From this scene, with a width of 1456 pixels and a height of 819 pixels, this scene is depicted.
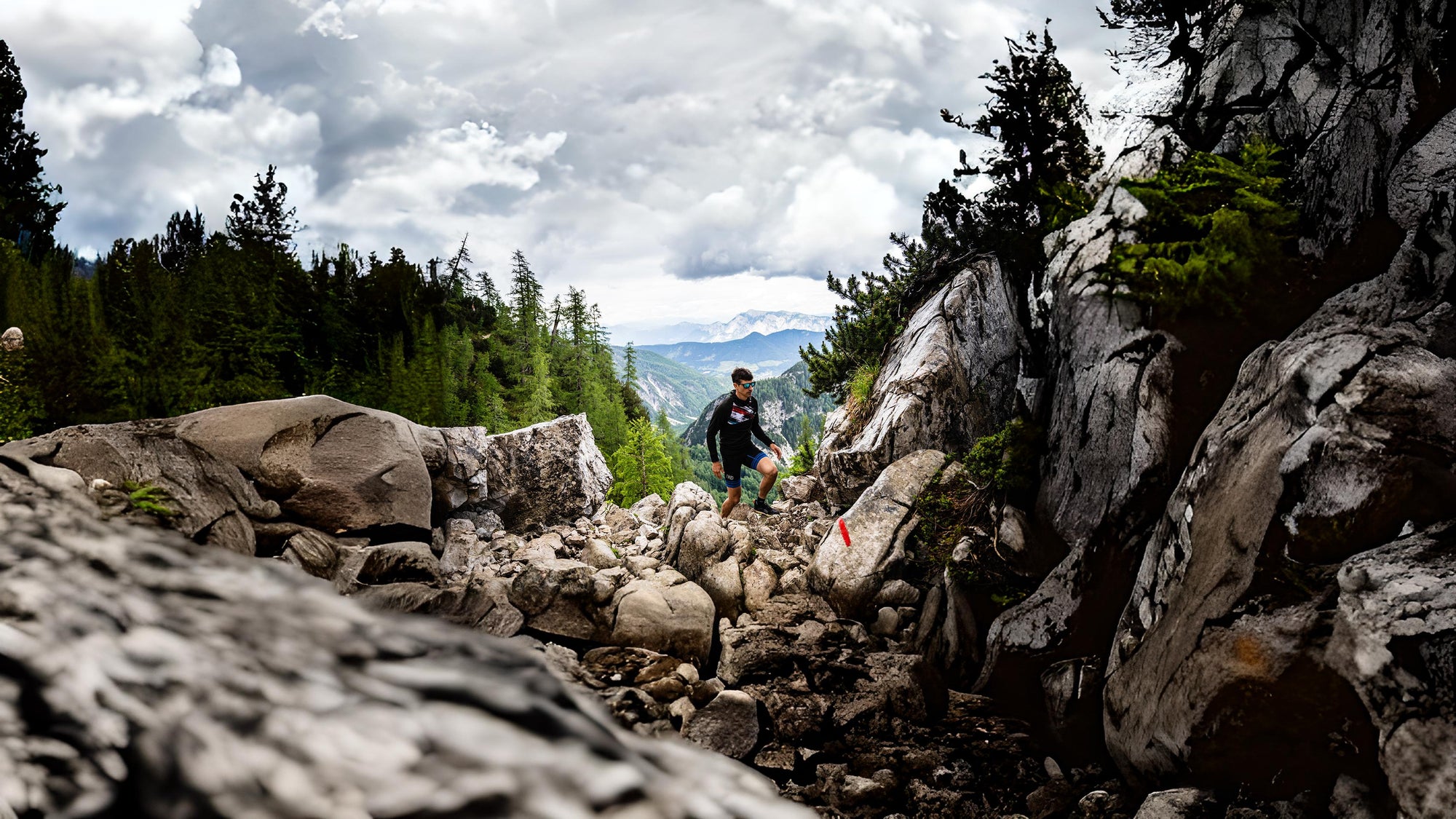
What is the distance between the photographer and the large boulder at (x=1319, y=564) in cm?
319

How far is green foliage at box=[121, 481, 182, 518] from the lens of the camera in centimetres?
568

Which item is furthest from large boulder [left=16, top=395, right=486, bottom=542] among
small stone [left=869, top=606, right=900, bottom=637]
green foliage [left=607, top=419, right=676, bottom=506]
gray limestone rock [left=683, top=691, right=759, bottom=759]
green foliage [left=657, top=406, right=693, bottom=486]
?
green foliage [left=657, top=406, right=693, bottom=486]

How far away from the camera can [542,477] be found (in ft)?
43.4

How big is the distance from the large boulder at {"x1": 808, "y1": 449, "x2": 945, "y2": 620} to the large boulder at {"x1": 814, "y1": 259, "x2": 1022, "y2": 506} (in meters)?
1.65

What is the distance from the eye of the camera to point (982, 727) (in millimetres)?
6277

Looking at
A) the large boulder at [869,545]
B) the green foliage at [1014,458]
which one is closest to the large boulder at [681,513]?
the large boulder at [869,545]

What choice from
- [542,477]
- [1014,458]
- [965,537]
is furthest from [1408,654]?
[542,477]

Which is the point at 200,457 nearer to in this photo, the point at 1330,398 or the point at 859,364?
the point at 1330,398

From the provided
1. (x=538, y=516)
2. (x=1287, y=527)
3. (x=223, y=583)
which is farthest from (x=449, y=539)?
(x=1287, y=527)

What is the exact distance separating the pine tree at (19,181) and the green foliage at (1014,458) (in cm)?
3014

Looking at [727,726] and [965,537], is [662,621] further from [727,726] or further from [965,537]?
[965,537]

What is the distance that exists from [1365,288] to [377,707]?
24.5ft

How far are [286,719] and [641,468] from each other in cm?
2481

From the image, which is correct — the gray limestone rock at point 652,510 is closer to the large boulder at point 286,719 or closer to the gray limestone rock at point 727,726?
the gray limestone rock at point 727,726
